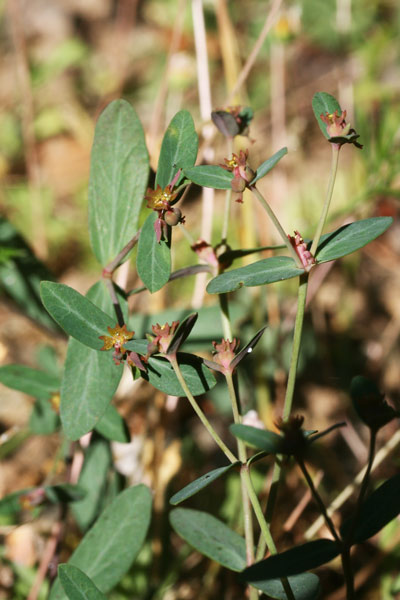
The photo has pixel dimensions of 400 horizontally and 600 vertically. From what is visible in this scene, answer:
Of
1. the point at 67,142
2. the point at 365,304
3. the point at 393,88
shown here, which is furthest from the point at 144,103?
the point at 365,304

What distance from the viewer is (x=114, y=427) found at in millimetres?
771

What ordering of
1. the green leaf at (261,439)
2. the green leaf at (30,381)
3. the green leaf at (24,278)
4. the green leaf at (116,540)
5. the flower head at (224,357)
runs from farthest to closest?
the green leaf at (24,278), the green leaf at (30,381), the green leaf at (116,540), the flower head at (224,357), the green leaf at (261,439)

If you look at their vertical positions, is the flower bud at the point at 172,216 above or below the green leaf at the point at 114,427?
above

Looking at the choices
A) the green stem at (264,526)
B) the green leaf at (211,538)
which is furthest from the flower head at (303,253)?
the green leaf at (211,538)

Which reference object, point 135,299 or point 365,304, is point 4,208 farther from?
point 365,304

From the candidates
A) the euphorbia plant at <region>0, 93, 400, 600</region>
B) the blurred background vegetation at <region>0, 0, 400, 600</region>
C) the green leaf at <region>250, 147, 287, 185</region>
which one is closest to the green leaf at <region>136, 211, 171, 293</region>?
the euphorbia plant at <region>0, 93, 400, 600</region>

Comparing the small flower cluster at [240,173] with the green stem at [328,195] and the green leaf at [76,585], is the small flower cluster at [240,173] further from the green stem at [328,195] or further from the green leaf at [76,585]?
the green leaf at [76,585]

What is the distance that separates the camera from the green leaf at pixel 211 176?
0.58 m

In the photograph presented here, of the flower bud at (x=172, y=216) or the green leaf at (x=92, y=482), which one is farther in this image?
the green leaf at (x=92, y=482)

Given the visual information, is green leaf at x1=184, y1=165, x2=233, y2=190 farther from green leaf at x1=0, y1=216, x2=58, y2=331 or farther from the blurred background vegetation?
green leaf at x1=0, y1=216, x2=58, y2=331

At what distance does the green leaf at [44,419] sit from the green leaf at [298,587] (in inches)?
16.8

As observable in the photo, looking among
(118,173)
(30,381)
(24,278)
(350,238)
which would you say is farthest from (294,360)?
(24,278)

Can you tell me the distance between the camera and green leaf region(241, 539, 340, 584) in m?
0.50

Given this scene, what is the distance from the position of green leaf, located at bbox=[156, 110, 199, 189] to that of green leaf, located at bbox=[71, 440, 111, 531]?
47 cm
